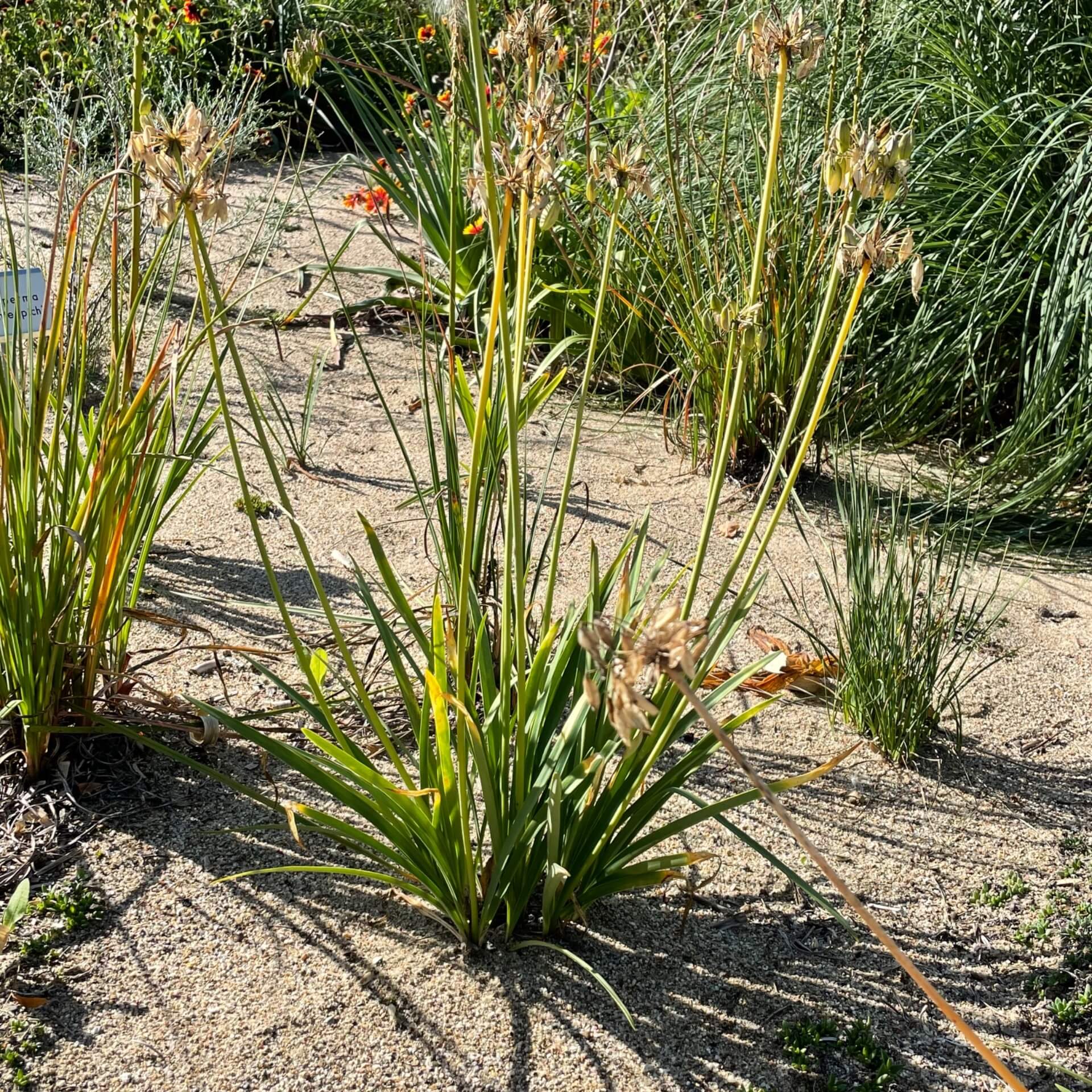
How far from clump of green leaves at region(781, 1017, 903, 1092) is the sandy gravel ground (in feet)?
0.07

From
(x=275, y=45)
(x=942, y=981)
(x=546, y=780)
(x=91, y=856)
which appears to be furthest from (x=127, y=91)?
(x=275, y=45)

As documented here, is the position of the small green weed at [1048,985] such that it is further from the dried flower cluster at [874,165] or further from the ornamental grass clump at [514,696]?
the dried flower cluster at [874,165]

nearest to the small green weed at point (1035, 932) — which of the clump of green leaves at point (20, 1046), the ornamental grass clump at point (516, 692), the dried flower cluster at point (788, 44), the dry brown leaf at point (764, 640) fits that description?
the ornamental grass clump at point (516, 692)

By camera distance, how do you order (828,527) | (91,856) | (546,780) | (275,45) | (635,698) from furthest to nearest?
(275,45) → (828,527) → (91,856) → (546,780) → (635,698)

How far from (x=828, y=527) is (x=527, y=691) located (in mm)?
1836

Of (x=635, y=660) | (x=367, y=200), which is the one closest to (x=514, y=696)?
(x=635, y=660)

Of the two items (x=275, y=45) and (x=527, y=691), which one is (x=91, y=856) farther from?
(x=275, y=45)

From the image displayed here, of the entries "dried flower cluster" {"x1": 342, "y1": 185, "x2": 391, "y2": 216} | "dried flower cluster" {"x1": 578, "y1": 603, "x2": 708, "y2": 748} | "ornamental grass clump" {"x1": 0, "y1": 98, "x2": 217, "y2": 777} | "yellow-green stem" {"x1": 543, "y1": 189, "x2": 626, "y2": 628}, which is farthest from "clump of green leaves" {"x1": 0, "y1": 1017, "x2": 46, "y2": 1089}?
"dried flower cluster" {"x1": 342, "y1": 185, "x2": 391, "y2": 216}

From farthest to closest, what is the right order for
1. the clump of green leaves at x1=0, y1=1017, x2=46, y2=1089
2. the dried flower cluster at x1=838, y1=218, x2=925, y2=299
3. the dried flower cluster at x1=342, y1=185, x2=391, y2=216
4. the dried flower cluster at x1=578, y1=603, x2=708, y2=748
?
the dried flower cluster at x1=342, y1=185, x2=391, y2=216, the clump of green leaves at x1=0, y1=1017, x2=46, y2=1089, the dried flower cluster at x1=838, y1=218, x2=925, y2=299, the dried flower cluster at x1=578, y1=603, x2=708, y2=748

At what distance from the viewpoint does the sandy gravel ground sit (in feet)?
5.66

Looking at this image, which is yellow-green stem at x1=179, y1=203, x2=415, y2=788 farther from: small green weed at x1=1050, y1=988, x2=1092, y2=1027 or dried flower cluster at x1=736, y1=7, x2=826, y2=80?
small green weed at x1=1050, y1=988, x2=1092, y2=1027

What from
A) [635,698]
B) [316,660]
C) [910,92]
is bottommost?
[316,660]

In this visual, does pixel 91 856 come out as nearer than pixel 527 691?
No

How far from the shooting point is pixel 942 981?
6.40 feet
